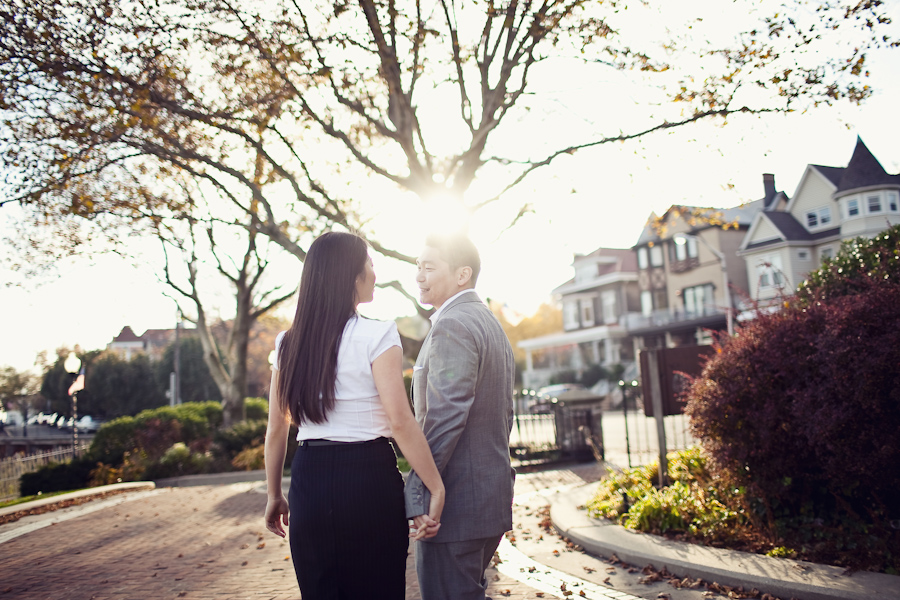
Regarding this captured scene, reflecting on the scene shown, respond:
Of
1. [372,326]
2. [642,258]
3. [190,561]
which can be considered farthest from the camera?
[642,258]

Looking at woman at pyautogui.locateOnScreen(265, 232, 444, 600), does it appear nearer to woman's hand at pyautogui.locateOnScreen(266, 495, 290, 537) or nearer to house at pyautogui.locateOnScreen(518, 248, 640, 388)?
woman's hand at pyautogui.locateOnScreen(266, 495, 290, 537)

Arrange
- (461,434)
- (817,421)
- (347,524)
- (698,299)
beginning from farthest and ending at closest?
(698,299) → (817,421) → (461,434) → (347,524)

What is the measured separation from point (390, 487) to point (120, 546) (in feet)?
20.3

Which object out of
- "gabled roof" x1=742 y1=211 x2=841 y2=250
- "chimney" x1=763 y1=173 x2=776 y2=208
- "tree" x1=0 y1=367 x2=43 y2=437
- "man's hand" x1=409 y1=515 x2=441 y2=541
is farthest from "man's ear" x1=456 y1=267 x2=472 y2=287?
"tree" x1=0 y1=367 x2=43 y2=437

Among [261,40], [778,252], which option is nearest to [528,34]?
[261,40]

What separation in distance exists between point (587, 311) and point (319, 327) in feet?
178

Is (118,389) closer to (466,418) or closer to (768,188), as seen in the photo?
(768,188)

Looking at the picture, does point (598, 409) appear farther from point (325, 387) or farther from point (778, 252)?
point (778, 252)

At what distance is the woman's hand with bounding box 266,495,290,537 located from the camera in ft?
9.43

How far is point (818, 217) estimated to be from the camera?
37.5 metres

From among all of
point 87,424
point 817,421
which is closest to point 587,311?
point 87,424

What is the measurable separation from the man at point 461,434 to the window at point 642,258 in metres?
48.6

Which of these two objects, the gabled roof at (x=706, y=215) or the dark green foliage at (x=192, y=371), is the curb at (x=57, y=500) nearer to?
the gabled roof at (x=706, y=215)

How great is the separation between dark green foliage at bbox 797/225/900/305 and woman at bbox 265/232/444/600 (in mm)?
4813
